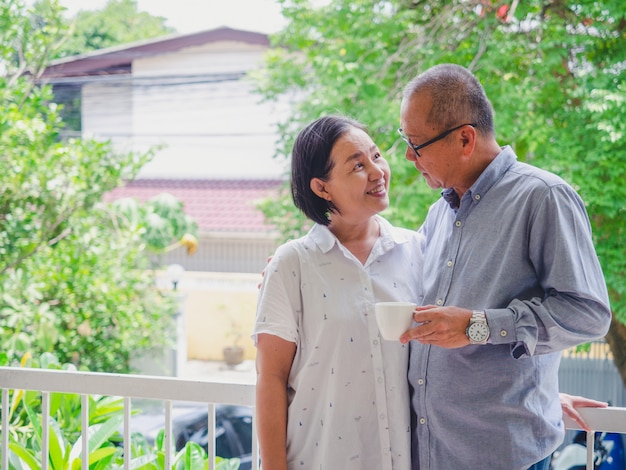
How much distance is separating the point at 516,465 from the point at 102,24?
8.38 metres

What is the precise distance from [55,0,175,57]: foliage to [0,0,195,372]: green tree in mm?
4174

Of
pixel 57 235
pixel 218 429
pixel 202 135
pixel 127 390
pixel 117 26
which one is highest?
pixel 117 26

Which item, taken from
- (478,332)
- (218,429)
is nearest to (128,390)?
(478,332)

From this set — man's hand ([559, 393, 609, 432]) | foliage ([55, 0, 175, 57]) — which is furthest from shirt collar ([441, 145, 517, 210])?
foliage ([55, 0, 175, 57])

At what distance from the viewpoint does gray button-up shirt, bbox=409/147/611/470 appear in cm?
114

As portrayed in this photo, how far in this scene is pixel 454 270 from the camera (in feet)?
4.17

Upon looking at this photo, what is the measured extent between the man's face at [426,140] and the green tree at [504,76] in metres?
2.52

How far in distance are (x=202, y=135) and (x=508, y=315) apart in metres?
8.45

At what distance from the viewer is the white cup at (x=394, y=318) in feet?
3.67

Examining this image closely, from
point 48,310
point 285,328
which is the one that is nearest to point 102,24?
point 48,310

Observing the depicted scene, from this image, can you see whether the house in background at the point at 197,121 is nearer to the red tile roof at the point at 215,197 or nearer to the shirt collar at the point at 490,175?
the red tile roof at the point at 215,197

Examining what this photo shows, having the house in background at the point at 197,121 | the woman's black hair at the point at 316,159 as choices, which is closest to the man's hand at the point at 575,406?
the woman's black hair at the point at 316,159

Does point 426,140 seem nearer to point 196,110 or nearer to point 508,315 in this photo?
point 508,315

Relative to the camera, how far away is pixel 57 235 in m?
4.23
